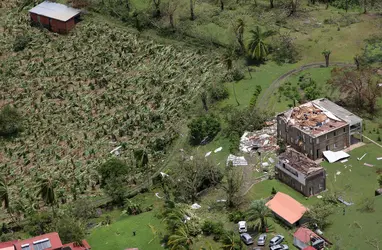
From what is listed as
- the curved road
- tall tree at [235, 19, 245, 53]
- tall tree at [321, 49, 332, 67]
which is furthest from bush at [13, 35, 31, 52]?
tall tree at [321, 49, 332, 67]

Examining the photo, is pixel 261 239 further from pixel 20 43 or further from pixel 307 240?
pixel 20 43

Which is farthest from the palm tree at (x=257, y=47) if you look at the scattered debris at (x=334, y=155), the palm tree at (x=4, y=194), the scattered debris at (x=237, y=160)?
the palm tree at (x=4, y=194)

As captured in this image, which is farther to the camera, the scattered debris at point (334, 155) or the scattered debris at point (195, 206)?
the scattered debris at point (334, 155)

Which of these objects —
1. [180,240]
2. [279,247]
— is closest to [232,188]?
[180,240]

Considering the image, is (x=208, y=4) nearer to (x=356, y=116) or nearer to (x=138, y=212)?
(x=356, y=116)

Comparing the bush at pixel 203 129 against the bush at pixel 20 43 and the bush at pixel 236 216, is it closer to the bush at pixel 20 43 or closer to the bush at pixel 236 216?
the bush at pixel 236 216

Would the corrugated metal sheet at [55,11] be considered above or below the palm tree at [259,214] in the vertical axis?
above

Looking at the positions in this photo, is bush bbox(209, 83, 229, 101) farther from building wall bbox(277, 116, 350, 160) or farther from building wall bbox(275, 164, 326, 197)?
building wall bbox(275, 164, 326, 197)
